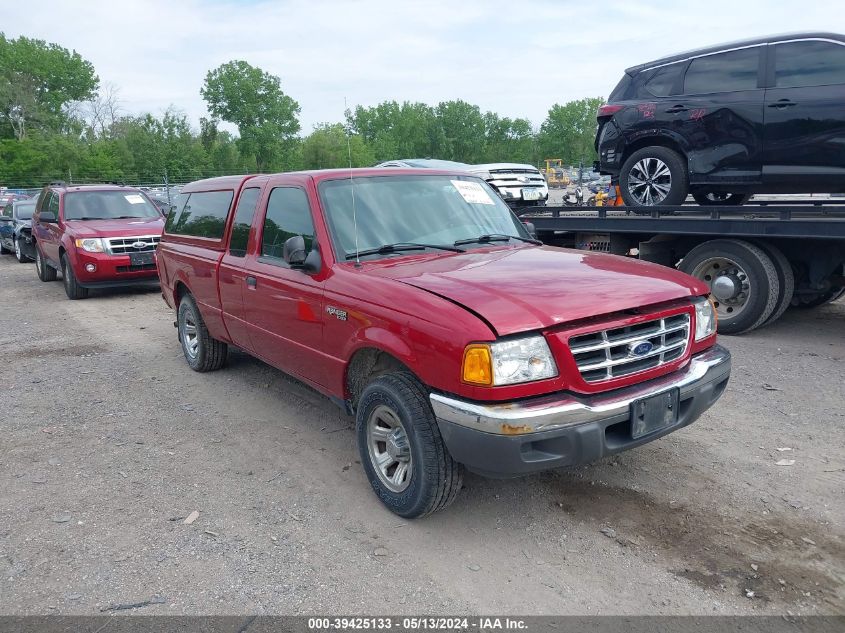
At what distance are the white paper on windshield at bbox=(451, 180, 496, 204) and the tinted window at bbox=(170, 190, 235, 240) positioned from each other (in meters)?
1.89

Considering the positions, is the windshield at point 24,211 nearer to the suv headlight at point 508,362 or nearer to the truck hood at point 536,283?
the truck hood at point 536,283

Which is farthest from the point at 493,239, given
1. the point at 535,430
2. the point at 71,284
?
the point at 71,284

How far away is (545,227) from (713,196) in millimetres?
2219

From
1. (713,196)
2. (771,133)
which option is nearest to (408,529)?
(771,133)

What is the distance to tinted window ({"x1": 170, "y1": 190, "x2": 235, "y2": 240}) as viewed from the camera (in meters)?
5.41

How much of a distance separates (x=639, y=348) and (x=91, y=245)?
9.57 metres

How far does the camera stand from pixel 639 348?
3195mm

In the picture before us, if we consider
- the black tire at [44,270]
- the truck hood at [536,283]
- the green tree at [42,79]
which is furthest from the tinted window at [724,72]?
the green tree at [42,79]

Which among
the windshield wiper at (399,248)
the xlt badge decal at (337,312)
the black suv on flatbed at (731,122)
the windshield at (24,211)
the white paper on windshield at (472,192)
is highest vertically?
the black suv on flatbed at (731,122)

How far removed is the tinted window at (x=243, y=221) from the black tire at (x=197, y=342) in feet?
3.90

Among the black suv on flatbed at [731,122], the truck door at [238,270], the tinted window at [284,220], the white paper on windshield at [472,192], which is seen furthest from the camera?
the black suv on flatbed at [731,122]

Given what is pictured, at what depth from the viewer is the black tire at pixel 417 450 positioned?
3.18 m

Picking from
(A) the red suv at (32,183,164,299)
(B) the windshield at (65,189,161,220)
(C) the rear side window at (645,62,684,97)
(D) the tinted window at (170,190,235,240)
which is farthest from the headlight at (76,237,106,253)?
(C) the rear side window at (645,62,684,97)

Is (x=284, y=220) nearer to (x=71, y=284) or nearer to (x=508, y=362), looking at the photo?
(x=508, y=362)
